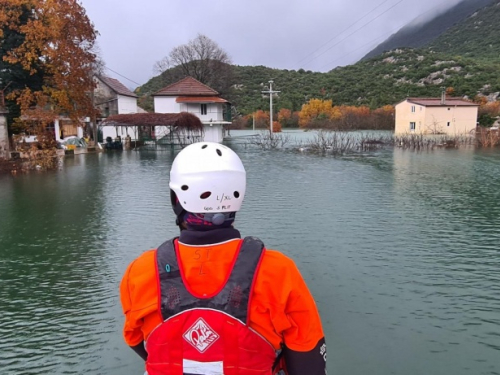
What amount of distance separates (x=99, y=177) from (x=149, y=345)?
1540 centimetres

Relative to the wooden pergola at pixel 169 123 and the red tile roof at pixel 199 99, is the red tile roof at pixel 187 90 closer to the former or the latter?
the red tile roof at pixel 199 99

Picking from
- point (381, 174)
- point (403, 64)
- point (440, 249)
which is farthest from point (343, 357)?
point (403, 64)

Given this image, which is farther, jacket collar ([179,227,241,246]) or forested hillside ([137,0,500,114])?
forested hillside ([137,0,500,114])

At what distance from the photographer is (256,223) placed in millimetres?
8781

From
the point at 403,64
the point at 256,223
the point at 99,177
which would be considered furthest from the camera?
the point at 403,64

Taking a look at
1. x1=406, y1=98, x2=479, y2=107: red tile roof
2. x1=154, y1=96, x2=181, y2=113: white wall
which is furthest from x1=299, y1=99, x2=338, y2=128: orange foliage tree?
x1=154, y1=96, x2=181, y2=113: white wall

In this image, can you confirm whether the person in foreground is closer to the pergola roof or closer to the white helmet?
the white helmet

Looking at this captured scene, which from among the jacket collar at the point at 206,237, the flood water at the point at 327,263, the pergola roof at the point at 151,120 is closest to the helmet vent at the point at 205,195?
the jacket collar at the point at 206,237

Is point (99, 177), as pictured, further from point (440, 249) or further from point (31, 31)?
point (440, 249)

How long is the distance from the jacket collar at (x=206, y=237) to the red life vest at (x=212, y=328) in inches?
3.5

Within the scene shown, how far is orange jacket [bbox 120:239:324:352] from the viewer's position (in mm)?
1435

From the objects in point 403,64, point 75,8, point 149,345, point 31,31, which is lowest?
point 149,345

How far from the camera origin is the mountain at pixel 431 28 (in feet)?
381

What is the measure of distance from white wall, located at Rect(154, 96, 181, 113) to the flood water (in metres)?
22.9
